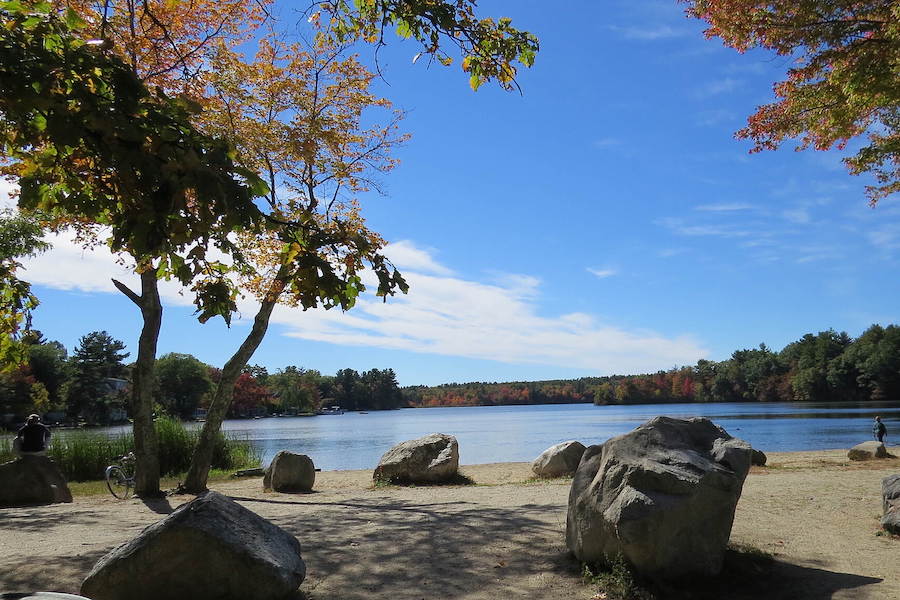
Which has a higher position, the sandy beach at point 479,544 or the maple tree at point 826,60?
the maple tree at point 826,60

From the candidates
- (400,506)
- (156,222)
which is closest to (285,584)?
(156,222)

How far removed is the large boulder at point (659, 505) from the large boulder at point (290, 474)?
8.86 m

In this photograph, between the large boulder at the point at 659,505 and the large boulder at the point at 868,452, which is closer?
the large boulder at the point at 659,505

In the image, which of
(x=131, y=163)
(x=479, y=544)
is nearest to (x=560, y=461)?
(x=479, y=544)

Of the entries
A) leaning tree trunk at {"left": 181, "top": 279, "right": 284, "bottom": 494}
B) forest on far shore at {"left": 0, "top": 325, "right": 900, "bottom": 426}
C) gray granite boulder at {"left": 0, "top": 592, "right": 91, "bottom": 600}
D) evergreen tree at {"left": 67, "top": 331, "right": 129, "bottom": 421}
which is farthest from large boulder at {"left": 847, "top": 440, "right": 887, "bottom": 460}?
evergreen tree at {"left": 67, "top": 331, "right": 129, "bottom": 421}

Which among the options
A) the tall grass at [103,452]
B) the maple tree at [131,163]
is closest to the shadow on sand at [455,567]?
the maple tree at [131,163]

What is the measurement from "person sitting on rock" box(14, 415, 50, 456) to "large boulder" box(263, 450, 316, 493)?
14.4 feet

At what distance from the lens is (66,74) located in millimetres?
3059

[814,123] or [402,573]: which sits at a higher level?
[814,123]

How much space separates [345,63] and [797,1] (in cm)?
829

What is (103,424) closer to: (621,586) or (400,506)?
(400,506)

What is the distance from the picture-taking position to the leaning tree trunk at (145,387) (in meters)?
11.7

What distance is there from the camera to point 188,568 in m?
4.68

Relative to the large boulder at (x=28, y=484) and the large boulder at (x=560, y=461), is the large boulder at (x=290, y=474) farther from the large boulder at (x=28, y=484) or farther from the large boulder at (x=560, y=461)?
the large boulder at (x=560, y=461)
